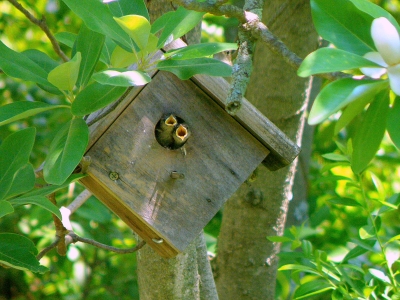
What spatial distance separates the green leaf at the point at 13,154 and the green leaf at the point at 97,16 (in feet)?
1.13

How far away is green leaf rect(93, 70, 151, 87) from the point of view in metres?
0.98

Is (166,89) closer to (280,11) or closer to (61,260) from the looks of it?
(280,11)

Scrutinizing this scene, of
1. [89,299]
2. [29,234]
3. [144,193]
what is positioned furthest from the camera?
[89,299]

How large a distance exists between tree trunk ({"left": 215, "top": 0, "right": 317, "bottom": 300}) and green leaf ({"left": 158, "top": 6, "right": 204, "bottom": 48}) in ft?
2.76

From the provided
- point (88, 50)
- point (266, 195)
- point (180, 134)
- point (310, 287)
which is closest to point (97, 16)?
point (88, 50)

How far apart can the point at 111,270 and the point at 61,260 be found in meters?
0.44

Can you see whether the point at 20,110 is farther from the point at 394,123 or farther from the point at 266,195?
the point at 266,195

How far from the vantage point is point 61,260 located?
9.20 ft

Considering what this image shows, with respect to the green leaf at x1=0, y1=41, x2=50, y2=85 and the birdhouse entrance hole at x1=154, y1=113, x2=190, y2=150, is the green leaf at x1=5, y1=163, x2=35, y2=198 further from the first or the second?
the birdhouse entrance hole at x1=154, y1=113, x2=190, y2=150

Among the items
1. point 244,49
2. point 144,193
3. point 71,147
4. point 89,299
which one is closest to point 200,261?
point 144,193

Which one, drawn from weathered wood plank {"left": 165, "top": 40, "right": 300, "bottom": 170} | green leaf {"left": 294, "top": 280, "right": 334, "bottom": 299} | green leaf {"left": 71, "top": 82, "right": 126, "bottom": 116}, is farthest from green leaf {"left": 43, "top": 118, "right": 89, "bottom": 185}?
green leaf {"left": 294, "top": 280, "right": 334, "bottom": 299}

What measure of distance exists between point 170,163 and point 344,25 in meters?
0.61

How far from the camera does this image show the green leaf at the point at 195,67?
1.13 m

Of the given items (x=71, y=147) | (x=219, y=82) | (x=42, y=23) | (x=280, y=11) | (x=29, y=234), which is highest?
(x=29, y=234)
